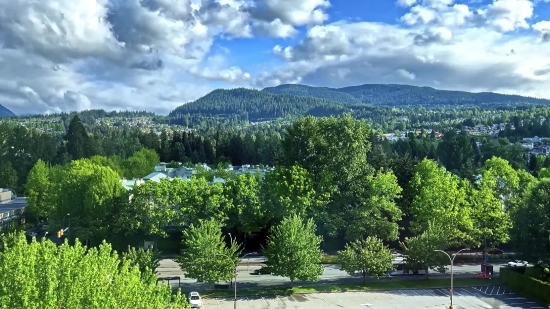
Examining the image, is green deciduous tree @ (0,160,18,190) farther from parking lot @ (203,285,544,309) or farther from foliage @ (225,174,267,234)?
parking lot @ (203,285,544,309)

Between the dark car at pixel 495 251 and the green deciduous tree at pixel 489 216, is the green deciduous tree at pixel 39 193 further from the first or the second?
the dark car at pixel 495 251

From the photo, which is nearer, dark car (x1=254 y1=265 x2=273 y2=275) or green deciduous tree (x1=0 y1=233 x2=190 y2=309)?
green deciduous tree (x1=0 y1=233 x2=190 y2=309)

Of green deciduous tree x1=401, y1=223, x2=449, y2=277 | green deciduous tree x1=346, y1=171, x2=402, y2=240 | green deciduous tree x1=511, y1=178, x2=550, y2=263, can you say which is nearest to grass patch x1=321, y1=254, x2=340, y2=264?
green deciduous tree x1=346, y1=171, x2=402, y2=240

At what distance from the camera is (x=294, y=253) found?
165 ft

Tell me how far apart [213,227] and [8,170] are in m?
77.4

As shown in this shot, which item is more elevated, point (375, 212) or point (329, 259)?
point (375, 212)

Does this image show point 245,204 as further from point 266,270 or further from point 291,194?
point 266,270

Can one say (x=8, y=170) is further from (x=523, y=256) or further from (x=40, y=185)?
(x=523, y=256)

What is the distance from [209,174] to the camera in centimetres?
9012

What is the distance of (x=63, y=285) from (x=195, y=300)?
2574 cm

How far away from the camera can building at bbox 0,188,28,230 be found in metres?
81.2

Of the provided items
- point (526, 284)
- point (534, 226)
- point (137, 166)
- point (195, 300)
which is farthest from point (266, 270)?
point (137, 166)

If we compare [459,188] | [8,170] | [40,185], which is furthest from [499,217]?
[8,170]

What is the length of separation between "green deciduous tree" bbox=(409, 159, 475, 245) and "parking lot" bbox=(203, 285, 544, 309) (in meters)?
9.09
